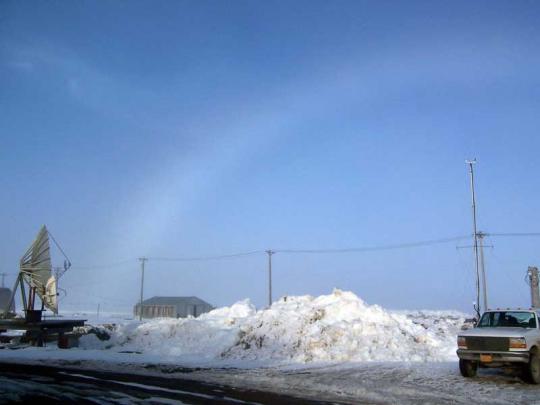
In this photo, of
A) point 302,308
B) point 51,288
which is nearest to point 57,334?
point 51,288

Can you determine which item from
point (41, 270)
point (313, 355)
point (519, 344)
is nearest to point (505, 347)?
point (519, 344)

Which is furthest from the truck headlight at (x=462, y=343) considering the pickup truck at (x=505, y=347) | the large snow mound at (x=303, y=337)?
the large snow mound at (x=303, y=337)

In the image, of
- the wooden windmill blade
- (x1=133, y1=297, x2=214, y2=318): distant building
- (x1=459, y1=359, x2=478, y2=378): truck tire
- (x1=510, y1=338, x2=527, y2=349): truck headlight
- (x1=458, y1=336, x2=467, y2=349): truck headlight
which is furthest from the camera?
(x1=133, y1=297, x2=214, y2=318): distant building

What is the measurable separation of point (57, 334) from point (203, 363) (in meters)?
10.4

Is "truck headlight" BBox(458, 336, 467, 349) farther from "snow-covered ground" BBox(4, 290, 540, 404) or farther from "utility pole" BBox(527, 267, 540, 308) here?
"utility pole" BBox(527, 267, 540, 308)

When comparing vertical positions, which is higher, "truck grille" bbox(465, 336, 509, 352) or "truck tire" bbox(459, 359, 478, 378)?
"truck grille" bbox(465, 336, 509, 352)

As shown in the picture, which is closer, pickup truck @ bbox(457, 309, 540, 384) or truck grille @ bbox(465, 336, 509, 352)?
pickup truck @ bbox(457, 309, 540, 384)

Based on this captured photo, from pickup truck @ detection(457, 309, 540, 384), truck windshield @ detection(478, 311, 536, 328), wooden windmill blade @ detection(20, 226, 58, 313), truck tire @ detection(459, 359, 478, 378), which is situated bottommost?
truck tire @ detection(459, 359, 478, 378)

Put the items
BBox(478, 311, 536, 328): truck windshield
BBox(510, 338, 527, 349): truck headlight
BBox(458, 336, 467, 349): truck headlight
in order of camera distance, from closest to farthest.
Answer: BBox(510, 338, 527, 349): truck headlight, BBox(458, 336, 467, 349): truck headlight, BBox(478, 311, 536, 328): truck windshield

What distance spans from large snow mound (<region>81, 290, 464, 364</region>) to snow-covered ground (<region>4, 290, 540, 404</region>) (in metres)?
0.05

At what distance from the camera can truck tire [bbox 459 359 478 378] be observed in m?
15.3

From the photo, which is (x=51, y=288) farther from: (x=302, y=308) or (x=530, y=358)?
(x=530, y=358)

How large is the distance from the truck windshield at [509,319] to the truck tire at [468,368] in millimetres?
1522

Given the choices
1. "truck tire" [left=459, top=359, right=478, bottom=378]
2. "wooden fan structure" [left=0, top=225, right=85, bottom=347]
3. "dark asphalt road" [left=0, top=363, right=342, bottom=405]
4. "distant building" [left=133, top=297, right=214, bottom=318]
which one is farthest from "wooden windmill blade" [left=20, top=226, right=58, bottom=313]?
"distant building" [left=133, top=297, right=214, bottom=318]
